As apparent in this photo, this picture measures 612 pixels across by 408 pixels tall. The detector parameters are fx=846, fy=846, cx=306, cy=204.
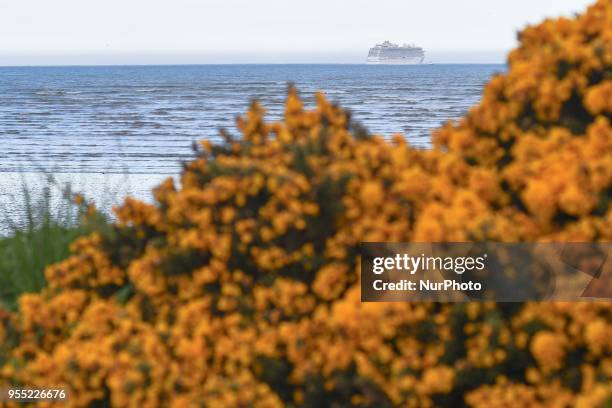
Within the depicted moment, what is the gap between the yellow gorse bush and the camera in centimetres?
271

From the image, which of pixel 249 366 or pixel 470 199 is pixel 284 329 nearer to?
pixel 249 366

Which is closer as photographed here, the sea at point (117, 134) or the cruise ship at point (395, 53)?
the sea at point (117, 134)

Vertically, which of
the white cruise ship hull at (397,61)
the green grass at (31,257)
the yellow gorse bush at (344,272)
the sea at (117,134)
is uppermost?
the yellow gorse bush at (344,272)

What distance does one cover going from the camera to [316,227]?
3082mm

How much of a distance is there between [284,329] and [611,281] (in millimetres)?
1083

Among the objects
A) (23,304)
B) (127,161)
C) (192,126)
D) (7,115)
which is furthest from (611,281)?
(7,115)

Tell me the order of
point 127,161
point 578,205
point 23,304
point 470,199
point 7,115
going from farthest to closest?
point 7,115 → point 127,161 → point 23,304 → point 470,199 → point 578,205
